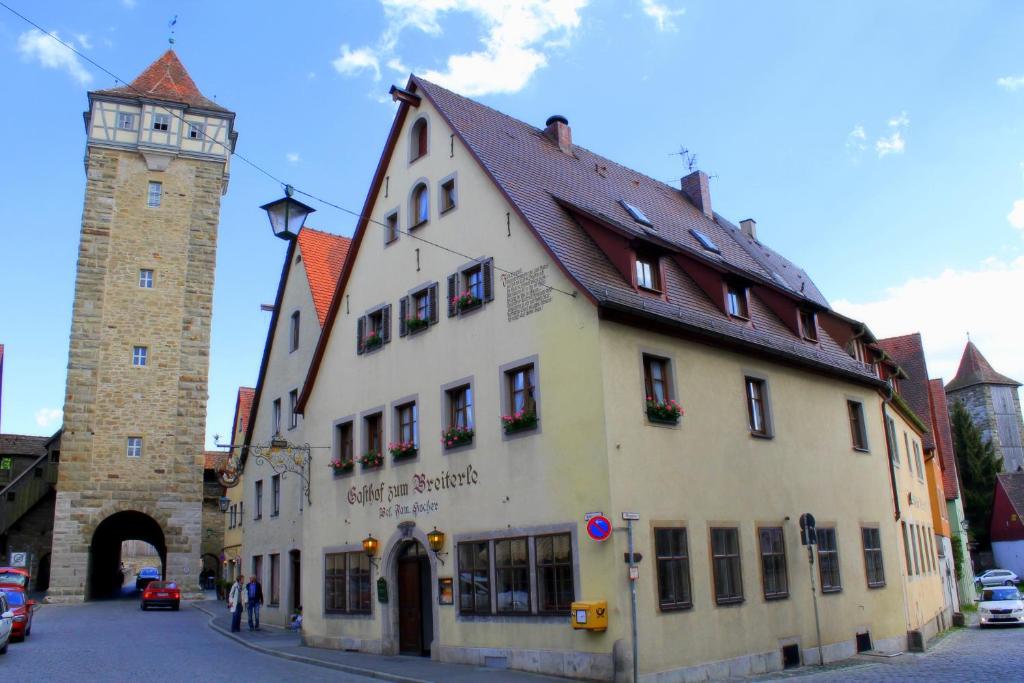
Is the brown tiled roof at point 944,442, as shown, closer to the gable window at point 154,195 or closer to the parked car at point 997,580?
the parked car at point 997,580

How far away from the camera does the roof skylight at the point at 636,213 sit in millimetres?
20484

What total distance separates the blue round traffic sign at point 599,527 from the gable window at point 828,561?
289 inches

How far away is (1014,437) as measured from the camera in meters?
96.1

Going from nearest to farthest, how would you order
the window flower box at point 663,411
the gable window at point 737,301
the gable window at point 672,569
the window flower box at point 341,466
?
the gable window at point 672,569
the window flower box at point 663,411
the gable window at point 737,301
the window flower box at point 341,466

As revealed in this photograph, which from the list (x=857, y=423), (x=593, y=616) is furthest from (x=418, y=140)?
(x=857, y=423)

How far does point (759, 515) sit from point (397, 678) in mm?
7650

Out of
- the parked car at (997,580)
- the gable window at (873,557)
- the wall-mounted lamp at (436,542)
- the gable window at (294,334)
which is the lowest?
the parked car at (997,580)

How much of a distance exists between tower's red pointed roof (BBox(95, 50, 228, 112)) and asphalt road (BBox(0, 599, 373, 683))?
2715 centimetres

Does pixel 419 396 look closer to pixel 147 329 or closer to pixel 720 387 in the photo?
pixel 720 387

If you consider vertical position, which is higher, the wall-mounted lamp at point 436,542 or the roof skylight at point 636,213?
the roof skylight at point 636,213

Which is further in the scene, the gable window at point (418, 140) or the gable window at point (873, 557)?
the gable window at point (873, 557)

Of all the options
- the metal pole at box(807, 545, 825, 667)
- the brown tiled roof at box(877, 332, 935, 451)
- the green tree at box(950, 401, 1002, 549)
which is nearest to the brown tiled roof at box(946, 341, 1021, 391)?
the green tree at box(950, 401, 1002, 549)

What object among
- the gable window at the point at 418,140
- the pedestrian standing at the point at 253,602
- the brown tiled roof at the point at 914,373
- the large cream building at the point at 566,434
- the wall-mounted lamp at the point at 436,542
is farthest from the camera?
the brown tiled roof at the point at 914,373

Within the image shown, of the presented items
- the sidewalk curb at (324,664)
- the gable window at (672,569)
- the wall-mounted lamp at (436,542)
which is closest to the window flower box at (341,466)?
the wall-mounted lamp at (436,542)
